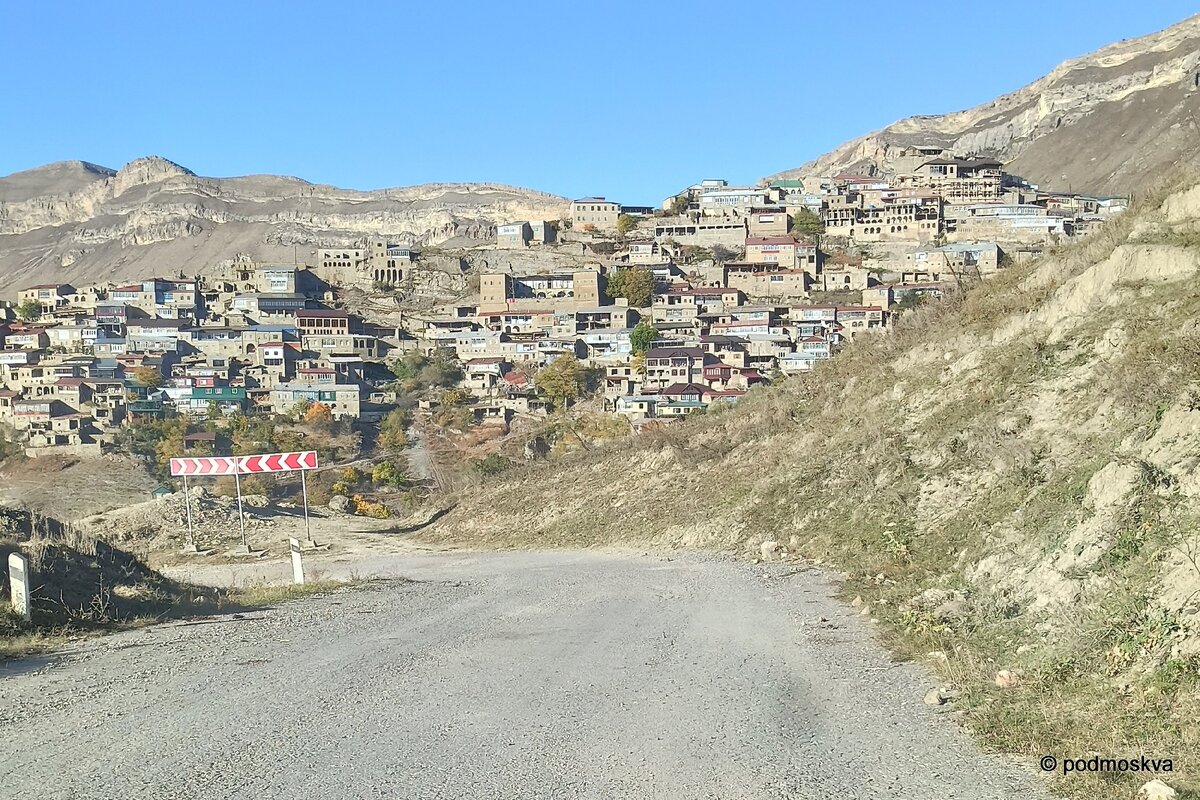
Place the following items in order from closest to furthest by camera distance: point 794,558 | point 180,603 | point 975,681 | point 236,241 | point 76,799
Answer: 1. point 76,799
2. point 975,681
3. point 180,603
4. point 794,558
5. point 236,241

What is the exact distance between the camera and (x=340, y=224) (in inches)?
7431

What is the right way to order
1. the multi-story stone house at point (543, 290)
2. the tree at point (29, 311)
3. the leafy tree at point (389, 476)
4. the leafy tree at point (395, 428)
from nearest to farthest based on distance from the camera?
the leafy tree at point (389, 476), the leafy tree at point (395, 428), the multi-story stone house at point (543, 290), the tree at point (29, 311)

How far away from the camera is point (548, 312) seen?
2940 inches

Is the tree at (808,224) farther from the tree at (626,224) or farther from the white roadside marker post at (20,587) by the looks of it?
the white roadside marker post at (20,587)

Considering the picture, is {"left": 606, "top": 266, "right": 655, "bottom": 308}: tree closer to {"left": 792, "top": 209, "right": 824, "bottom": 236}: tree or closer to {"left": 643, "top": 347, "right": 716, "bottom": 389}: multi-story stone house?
{"left": 792, "top": 209, "right": 824, "bottom": 236}: tree

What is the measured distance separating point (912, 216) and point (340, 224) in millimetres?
132103

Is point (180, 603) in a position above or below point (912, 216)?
below

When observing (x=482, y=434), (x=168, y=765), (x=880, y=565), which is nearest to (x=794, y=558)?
(x=880, y=565)

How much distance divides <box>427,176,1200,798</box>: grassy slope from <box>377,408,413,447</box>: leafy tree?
33.0m

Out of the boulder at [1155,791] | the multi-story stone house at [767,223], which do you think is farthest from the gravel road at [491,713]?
the multi-story stone house at [767,223]

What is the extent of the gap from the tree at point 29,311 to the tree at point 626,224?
175 ft

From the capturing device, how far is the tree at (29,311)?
84688mm

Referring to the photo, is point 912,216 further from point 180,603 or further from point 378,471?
point 180,603

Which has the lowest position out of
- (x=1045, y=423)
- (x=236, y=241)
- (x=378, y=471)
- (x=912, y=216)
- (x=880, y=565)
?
(x=378, y=471)
